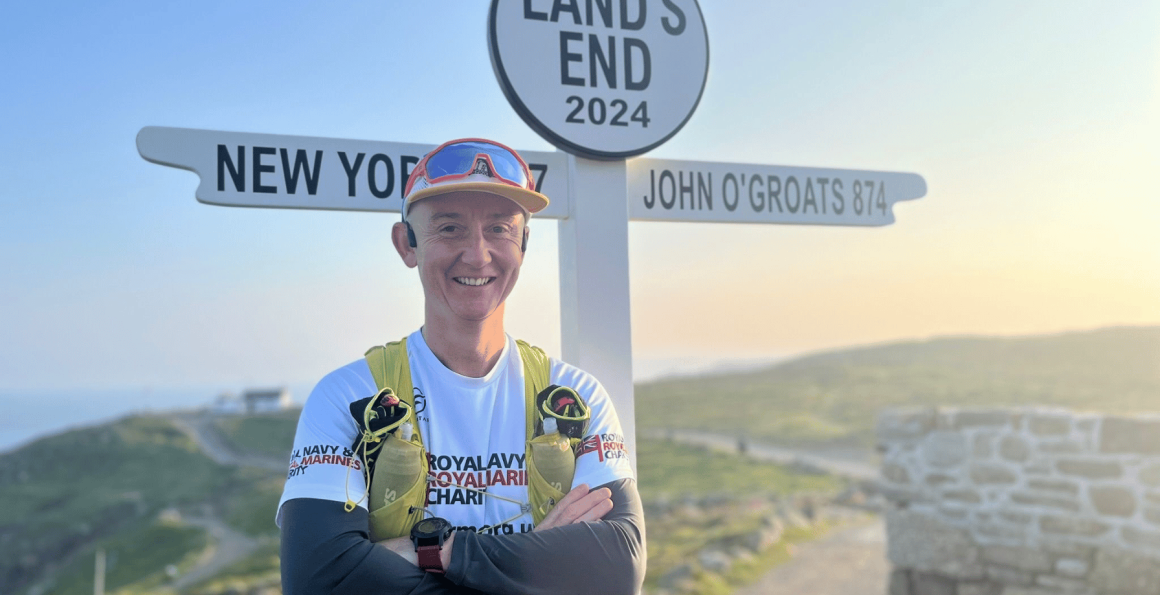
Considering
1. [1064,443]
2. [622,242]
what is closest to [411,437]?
[622,242]

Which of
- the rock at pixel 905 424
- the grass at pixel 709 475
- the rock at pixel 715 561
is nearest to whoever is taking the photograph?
the rock at pixel 905 424

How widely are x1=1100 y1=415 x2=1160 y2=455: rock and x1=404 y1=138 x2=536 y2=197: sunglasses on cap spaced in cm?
586

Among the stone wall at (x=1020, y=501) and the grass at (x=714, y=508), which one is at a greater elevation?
the stone wall at (x=1020, y=501)

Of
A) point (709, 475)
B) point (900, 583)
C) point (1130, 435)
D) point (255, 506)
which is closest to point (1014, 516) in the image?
point (1130, 435)

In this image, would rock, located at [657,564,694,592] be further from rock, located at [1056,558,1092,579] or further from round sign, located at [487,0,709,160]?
round sign, located at [487,0,709,160]

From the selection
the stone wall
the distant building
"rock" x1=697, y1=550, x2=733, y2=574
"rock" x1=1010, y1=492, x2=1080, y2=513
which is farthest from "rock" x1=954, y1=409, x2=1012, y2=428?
the distant building

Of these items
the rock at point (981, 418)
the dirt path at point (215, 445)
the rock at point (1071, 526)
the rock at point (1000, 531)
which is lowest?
the dirt path at point (215, 445)

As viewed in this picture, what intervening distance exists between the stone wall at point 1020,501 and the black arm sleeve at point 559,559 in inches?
220

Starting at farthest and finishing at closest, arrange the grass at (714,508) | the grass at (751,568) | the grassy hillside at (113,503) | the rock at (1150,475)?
the grassy hillside at (113,503)
the grass at (714,508)
the grass at (751,568)
the rock at (1150,475)

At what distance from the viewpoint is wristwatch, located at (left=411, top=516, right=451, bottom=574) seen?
1.69 metres

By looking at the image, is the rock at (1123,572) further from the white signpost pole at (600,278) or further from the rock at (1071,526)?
the white signpost pole at (600,278)

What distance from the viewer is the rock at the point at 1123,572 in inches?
223

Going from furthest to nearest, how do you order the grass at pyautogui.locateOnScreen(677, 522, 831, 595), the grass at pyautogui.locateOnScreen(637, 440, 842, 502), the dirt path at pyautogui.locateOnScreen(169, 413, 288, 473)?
the dirt path at pyautogui.locateOnScreen(169, 413, 288, 473) → the grass at pyautogui.locateOnScreen(637, 440, 842, 502) → the grass at pyautogui.locateOnScreen(677, 522, 831, 595)

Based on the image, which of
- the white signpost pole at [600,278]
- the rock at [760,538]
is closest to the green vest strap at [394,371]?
the white signpost pole at [600,278]
